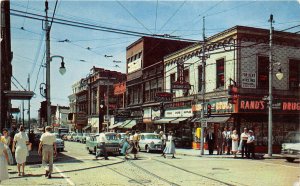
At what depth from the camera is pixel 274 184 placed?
1255 cm

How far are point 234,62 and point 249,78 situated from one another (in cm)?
165

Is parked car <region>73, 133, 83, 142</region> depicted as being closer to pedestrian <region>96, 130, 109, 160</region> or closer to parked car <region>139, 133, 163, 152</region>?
parked car <region>139, 133, 163, 152</region>

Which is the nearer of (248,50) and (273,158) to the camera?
(273,158)

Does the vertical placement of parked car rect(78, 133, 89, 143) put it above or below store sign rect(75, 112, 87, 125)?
below

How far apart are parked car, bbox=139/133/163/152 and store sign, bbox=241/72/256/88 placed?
7.67 meters

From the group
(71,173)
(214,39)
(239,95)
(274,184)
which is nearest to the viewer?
(274,184)

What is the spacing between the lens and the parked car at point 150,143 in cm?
2938

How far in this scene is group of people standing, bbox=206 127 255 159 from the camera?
23.8m

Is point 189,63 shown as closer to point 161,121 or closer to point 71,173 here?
point 161,121

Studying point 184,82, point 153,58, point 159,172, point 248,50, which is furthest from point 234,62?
point 153,58

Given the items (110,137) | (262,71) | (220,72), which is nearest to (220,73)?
(220,72)

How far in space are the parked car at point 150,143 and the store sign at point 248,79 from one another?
7.67 meters

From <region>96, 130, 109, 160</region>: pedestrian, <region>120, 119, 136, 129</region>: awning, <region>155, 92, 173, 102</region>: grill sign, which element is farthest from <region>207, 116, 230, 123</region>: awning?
<region>120, 119, 136, 129</region>: awning

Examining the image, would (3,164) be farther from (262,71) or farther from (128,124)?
(128,124)
